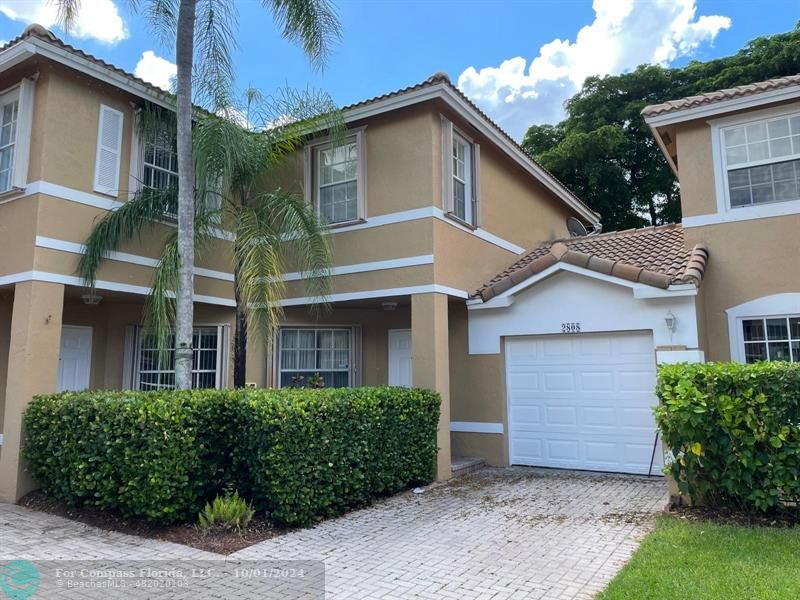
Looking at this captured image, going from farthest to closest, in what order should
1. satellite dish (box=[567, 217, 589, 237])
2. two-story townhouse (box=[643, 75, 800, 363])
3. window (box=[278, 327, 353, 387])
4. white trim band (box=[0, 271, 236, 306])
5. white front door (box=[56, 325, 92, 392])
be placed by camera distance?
satellite dish (box=[567, 217, 589, 237]) → window (box=[278, 327, 353, 387]) → white front door (box=[56, 325, 92, 392]) → two-story townhouse (box=[643, 75, 800, 363]) → white trim band (box=[0, 271, 236, 306])

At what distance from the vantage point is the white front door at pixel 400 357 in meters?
12.7

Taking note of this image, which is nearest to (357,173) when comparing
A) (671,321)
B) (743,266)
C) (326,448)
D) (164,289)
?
(164,289)

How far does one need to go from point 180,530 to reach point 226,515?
2.07 feet

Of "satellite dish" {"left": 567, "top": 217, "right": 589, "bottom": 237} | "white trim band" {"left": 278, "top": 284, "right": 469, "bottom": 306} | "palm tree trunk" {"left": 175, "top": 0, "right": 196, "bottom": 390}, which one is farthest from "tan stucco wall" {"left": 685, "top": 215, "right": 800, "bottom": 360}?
"palm tree trunk" {"left": 175, "top": 0, "right": 196, "bottom": 390}

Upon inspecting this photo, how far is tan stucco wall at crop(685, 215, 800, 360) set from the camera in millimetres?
9711

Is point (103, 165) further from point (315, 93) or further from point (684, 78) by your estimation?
point (684, 78)

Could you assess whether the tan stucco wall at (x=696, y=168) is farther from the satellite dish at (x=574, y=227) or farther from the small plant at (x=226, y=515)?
the small plant at (x=226, y=515)

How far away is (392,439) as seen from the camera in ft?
28.4

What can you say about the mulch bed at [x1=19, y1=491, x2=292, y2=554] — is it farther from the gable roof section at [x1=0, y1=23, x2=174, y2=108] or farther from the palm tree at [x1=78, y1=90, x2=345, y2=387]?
the gable roof section at [x1=0, y1=23, x2=174, y2=108]

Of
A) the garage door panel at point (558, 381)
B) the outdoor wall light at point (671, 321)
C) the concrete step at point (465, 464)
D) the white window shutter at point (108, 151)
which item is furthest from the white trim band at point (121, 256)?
the outdoor wall light at point (671, 321)

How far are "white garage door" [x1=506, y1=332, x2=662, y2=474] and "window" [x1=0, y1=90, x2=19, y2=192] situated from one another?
9264 mm

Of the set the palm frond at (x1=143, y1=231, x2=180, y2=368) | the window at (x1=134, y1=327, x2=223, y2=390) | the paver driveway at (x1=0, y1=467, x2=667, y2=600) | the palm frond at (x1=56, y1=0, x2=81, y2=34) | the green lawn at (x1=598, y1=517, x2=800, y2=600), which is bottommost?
the paver driveway at (x1=0, y1=467, x2=667, y2=600)

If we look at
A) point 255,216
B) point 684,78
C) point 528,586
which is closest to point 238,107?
point 255,216

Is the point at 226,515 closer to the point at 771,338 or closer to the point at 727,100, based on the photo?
the point at 771,338
